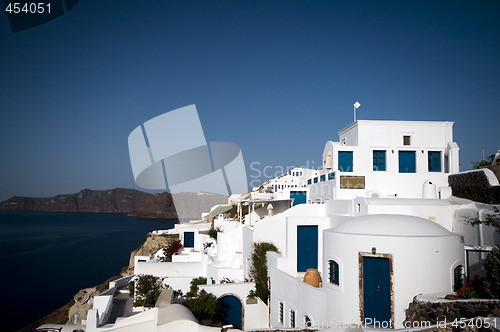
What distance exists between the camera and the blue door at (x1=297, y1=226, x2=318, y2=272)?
14.2 m

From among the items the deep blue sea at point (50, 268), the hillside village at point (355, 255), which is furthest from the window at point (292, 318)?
the deep blue sea at point (50, 268)

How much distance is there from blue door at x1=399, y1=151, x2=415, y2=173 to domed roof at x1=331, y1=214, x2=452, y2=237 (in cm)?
793

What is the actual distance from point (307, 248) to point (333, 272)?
15.2ft

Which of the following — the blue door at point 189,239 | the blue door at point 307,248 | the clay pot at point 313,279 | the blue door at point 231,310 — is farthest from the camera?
the blue door at point 189,239

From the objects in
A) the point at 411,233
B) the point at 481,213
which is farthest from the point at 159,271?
the point at 481,213

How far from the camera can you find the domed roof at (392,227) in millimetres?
8914

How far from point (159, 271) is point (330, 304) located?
37.3ft

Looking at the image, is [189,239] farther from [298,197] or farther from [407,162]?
[407,162]

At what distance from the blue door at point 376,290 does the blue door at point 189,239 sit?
18.6m

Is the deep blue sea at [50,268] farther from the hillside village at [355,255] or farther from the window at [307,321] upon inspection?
the window at [307,321]

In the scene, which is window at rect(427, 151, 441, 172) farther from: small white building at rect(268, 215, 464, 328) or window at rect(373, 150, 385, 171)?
small white building at rect(268, 215, 464, 328)

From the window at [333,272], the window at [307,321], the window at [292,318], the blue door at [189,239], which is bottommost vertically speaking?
the window at [292,318]

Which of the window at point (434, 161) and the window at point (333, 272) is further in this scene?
the window at point (434, 161)

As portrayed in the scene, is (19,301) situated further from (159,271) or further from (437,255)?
(437,255)
